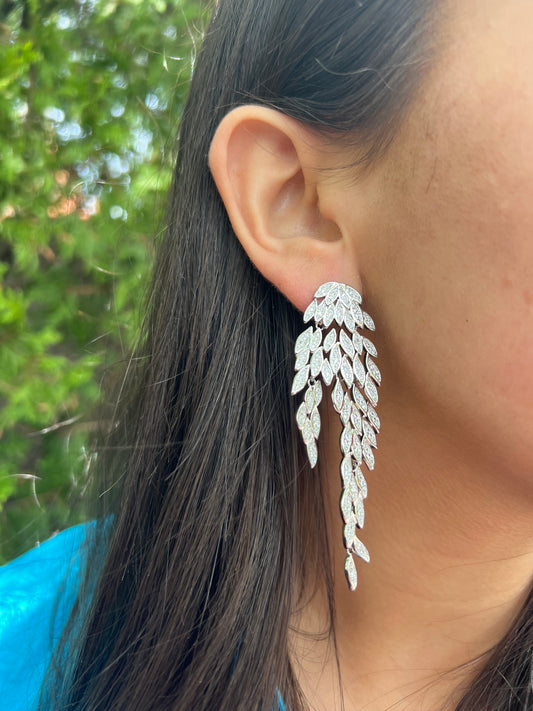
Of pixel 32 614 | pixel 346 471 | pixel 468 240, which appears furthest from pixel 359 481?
pixel 32 614

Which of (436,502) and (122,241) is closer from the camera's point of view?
(436,502)

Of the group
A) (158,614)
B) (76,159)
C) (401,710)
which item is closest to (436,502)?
(401,710)

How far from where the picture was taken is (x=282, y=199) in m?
1.18

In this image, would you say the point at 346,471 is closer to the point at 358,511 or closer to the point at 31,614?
the point at 358,511

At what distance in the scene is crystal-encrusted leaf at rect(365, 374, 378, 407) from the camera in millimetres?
1095

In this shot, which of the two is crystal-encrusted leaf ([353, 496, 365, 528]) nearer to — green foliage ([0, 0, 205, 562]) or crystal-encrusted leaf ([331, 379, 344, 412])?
crystal-encrusted leaf ([331, 379, 344, 412])

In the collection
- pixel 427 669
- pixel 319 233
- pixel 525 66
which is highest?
pixel 525 66

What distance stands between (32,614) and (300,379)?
95 centimetres

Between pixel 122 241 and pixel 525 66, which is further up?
pixel 525 66

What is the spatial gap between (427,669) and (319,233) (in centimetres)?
82

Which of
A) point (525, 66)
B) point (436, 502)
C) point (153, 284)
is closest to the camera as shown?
point (525, 66)

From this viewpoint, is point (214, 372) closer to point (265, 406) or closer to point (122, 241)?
point (265, 406)

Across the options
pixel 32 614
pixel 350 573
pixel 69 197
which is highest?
pixel 350 573

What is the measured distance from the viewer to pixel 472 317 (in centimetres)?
100
